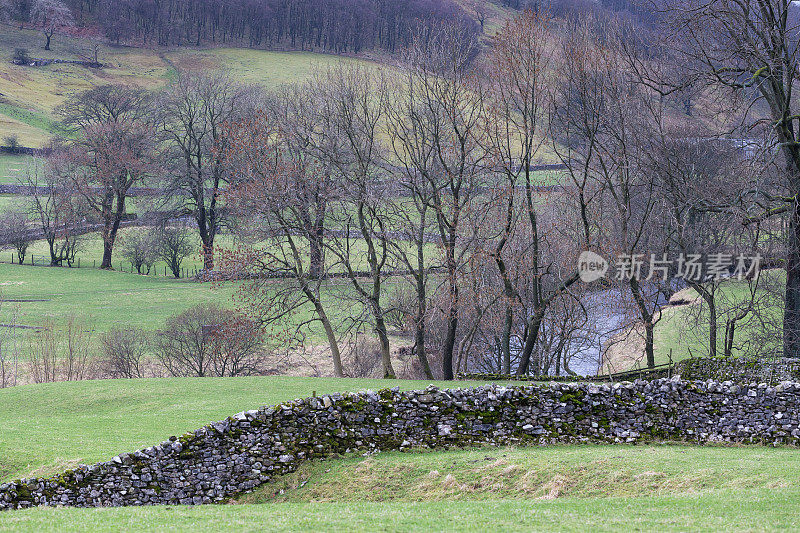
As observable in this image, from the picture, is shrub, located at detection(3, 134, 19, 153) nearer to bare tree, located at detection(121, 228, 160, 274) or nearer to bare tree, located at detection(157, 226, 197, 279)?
bare tree, located at detection(121, 228, 160, 274)

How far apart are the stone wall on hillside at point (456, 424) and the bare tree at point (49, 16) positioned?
5944 inches

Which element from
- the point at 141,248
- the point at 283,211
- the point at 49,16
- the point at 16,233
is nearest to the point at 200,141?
the point at 141,248

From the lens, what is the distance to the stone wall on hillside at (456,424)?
12367mm

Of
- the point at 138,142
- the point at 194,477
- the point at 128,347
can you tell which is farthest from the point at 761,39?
the point at 138,142

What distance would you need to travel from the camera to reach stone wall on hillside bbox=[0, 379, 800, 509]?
40.6 ft

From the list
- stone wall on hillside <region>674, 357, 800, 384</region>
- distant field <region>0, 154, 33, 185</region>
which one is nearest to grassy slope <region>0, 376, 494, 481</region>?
stone wall on hillside <region>674, 357, 800, 384</region>

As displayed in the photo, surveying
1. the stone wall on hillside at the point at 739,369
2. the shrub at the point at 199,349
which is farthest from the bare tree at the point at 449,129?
the shrub at the point at 199,349

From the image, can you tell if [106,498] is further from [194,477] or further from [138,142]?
[138,142]

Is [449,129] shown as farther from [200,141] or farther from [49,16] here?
[49,16]

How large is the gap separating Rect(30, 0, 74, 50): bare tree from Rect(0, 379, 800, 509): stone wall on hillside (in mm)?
150976

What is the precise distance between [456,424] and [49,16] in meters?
158

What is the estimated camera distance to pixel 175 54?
466 feet

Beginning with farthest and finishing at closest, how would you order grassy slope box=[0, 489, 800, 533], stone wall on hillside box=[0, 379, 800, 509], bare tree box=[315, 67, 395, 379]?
bare tree box=[315, 67, 395, 379] → stone wall on hillside box=[0, 379, 800, 509] → grassy slope box=[0, 489, 800, 533]

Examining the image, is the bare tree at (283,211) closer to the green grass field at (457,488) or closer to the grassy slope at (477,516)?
the green grass field at (457,488)
